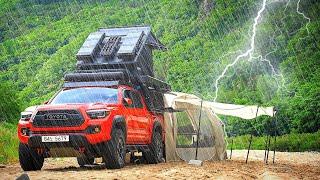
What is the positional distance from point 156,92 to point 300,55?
200ft

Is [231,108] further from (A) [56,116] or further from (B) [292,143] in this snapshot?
(B) [292,143]

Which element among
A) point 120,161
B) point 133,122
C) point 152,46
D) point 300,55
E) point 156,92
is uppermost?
point 300,55

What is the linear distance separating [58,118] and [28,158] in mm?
1102

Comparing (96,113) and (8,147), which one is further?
(8,147)

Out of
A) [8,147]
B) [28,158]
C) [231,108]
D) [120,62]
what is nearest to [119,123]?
[28,158]

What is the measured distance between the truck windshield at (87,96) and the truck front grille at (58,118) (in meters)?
0.99

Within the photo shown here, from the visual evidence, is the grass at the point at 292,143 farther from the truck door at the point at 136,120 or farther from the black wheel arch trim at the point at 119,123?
the black wheel arch trim at the point at 119,123

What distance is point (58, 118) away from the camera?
39.0 feet

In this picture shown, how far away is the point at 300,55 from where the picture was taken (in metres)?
74.2

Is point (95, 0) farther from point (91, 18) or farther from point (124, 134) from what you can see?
point (124, 134)

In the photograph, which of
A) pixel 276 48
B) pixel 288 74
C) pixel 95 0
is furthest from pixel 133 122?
pixel 95 0

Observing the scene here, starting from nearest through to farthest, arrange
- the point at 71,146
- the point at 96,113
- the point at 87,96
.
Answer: the point at 71,146
the point at 96,113
the point at 87,96

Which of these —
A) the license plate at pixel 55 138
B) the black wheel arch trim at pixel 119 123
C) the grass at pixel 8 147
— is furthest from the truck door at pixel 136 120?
the grass at pixel 8 147

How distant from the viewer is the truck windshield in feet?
42.5
